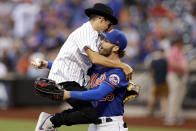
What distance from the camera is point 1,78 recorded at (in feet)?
52.8

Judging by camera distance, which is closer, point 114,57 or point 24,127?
point 114,57

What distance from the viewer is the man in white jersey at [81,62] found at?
4965mm

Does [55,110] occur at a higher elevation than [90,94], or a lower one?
higher

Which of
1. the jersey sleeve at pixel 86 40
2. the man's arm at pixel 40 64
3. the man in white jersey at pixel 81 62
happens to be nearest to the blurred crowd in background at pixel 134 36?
the man's arm at pixel 40 64

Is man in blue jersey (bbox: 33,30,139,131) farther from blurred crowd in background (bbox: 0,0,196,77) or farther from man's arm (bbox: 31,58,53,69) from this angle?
blurred crowd in background (bbox: 0,0,196,77)

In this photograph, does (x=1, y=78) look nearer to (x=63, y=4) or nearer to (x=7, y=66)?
(x=7, y=66)

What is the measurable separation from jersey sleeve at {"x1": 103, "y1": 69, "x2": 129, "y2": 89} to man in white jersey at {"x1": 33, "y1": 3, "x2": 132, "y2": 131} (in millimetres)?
65

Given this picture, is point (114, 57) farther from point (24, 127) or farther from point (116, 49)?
point (24, 127)

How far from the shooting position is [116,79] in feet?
15.9

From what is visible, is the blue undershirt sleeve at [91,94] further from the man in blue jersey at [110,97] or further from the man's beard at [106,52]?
the man's beard at [106,52]

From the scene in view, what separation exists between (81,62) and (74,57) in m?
0.12

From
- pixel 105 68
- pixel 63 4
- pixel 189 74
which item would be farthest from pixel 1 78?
pixel 105 68

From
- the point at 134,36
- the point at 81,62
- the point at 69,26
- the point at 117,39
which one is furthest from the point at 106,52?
the point at 69,26

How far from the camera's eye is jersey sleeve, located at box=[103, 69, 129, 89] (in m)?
4.82
